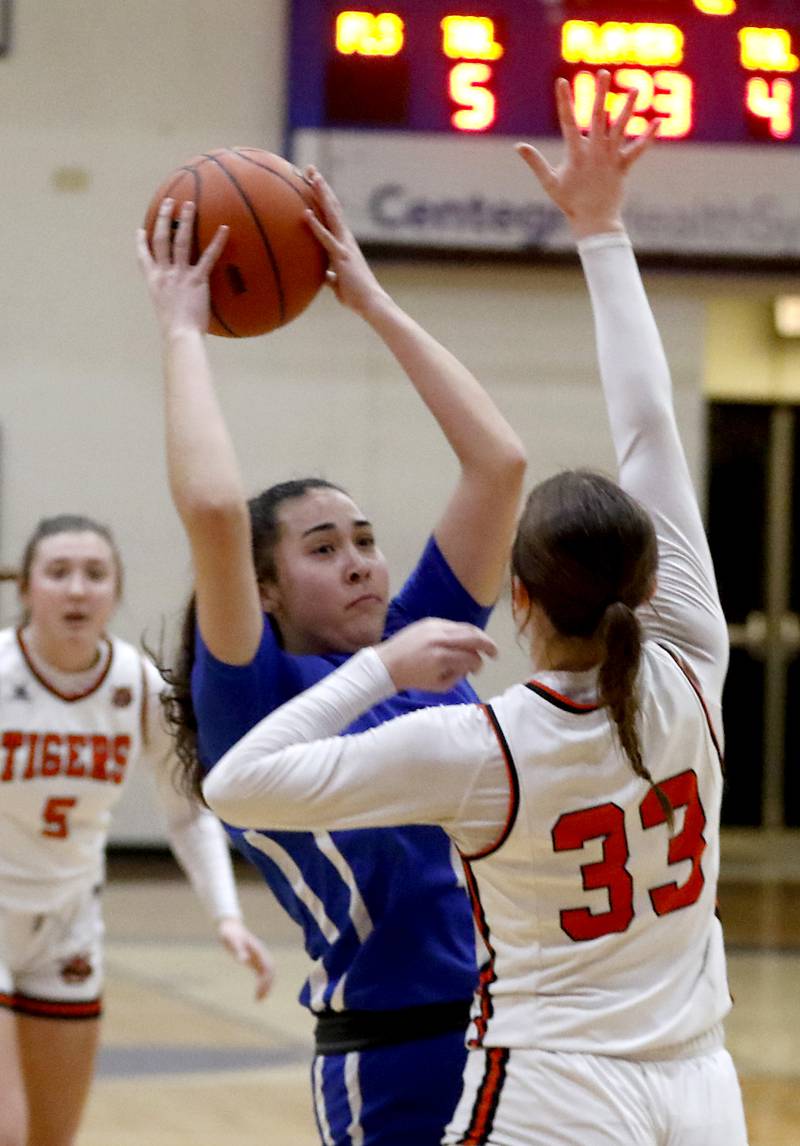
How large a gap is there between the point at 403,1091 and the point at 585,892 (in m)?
0.46

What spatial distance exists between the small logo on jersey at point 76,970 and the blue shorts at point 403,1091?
2.03 meters

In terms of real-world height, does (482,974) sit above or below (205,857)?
above

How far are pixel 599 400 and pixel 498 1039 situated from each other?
844cm

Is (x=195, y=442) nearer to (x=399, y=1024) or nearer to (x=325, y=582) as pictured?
(x=325, y=582)

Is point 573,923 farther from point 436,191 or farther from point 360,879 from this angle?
point 436,191

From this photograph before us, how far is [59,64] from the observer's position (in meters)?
10.0

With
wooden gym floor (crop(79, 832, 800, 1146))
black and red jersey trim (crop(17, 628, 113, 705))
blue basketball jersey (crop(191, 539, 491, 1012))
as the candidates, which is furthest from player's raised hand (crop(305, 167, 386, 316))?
wooden gym floor (crop(79, 832, 800, 1146))

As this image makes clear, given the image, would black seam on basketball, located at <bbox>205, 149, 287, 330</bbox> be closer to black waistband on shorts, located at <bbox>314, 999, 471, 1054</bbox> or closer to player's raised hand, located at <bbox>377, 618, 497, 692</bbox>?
player's raised hand, located at <bbox>377, 618, 497, 692</bbox>

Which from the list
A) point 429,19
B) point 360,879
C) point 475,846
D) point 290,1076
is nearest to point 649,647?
point 475,846

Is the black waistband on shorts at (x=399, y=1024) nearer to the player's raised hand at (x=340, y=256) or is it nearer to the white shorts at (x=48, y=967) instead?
the player's raised hand at (x=340, y=256)

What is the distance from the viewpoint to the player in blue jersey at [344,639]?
2219mm

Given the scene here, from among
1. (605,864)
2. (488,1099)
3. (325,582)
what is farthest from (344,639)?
(488,1099)

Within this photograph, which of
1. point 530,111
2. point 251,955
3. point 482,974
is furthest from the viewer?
point 530,111

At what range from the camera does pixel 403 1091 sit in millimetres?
2289
